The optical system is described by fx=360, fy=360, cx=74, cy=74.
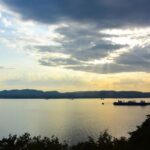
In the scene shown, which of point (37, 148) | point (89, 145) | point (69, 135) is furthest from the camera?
point (69, 135)

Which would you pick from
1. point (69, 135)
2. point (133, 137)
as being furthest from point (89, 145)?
point (69, 135)

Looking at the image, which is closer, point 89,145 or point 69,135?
point 89,145

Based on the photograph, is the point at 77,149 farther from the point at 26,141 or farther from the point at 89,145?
the point at 26,141

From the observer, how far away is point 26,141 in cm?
3909

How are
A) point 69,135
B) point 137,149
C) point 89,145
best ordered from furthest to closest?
point 69,135 < point 89,145 < point 137,149

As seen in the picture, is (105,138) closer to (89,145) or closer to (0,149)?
(89,145)

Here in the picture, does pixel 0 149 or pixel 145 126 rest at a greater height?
pixel 145 126

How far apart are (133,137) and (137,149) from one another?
334 cm

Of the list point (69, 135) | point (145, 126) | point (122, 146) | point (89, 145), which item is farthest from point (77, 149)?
point (69, 135)

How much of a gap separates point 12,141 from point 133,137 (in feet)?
42.1

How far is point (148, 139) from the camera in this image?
3494 centimetres

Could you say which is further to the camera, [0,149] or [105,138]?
[105,138]

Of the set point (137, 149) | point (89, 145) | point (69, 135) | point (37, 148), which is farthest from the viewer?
point (69, 135)

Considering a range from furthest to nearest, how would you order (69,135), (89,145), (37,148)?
(69,135)
(89,145)
(37,148)
